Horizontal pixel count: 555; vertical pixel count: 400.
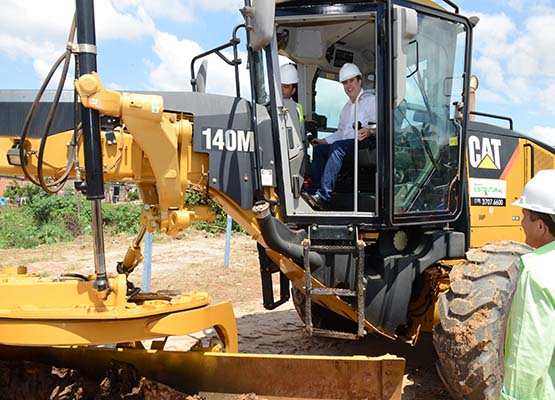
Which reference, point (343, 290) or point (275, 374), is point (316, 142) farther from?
point (275, 374)

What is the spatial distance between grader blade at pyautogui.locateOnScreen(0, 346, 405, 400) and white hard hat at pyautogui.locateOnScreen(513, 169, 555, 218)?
1.63 m

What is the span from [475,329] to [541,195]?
2.02 meters

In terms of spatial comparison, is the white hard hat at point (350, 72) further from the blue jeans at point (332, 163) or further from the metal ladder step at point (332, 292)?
the metal ladder step at point (332, 292)

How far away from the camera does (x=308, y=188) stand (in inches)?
181

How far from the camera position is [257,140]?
408cm

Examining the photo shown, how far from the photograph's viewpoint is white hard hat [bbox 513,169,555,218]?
2.00 meters

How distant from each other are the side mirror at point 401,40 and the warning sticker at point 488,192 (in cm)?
137

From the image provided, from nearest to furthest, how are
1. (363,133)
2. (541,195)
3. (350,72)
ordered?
(541,195)
(363,133)
(350,72)

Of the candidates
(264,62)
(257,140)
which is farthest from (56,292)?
(264,62)

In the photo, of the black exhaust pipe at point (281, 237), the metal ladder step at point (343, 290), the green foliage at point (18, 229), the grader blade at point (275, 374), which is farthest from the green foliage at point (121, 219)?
the grader blade at point (275, 374)

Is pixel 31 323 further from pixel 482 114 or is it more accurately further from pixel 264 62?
pixel 482 114

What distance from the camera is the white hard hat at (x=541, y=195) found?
2004 mm

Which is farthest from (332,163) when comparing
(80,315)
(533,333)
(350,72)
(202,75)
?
(533,333)

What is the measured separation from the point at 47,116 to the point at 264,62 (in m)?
1.56
